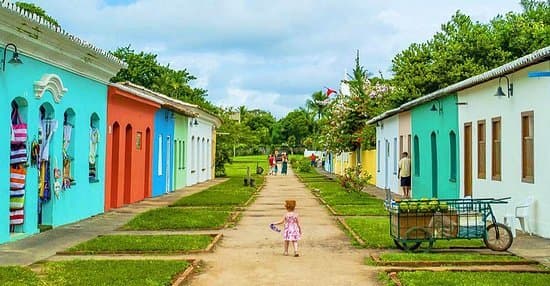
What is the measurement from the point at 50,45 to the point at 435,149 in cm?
1387

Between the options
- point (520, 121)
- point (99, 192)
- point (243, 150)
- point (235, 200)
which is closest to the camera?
point (520, 121)

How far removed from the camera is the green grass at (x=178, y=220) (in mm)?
16812

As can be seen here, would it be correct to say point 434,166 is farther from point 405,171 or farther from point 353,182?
point 353,182

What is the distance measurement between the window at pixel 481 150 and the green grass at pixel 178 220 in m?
6.33

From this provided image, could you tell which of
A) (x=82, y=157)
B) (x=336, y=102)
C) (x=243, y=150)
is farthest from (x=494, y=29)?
(x=243, y=150)

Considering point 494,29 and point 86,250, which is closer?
point 86,250

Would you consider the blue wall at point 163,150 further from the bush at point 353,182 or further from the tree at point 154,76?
the tree at point 154,76

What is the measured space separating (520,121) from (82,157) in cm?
985

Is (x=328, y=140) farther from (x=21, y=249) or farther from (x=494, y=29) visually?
(x=21, y=249)

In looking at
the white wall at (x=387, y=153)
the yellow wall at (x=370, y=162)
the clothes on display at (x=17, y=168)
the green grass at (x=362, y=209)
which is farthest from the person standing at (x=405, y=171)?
the clothes on display at (x=17, y=168)

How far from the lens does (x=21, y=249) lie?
41.7 feet

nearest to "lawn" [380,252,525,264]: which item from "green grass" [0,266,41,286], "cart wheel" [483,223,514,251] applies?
"cart wheel" [483,223,514,251]

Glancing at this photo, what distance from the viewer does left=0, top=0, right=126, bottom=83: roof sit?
493 inches

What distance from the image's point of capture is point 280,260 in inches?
472
